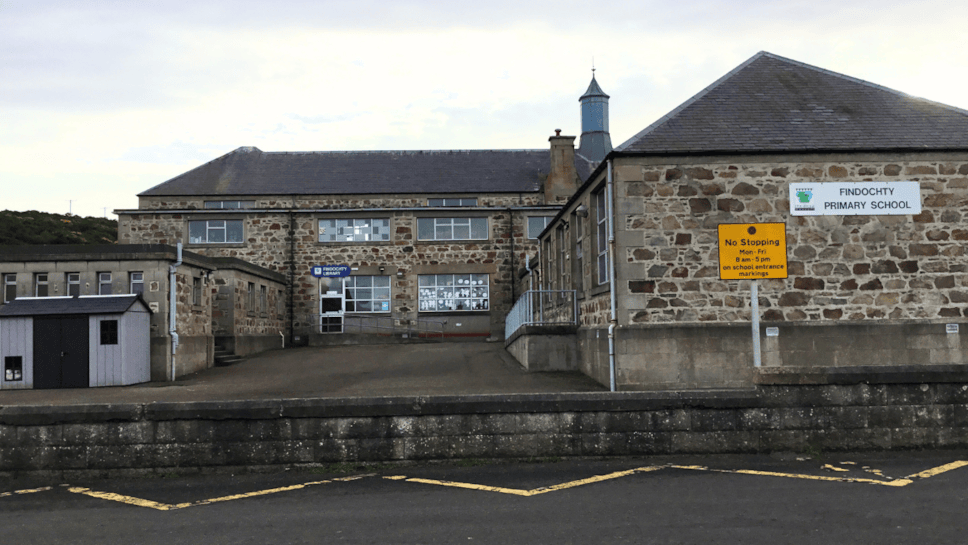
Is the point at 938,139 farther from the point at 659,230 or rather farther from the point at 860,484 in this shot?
the point at 860,484

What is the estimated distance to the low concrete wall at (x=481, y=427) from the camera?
7.67 m

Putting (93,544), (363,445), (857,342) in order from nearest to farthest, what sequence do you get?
(93,544)
(363,445)
(857,342)

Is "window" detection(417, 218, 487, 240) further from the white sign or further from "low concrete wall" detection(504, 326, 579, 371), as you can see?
the white sign

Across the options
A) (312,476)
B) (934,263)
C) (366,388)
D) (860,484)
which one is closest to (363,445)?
(312,476)

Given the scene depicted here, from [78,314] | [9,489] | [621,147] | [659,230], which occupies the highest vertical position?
[621,147]

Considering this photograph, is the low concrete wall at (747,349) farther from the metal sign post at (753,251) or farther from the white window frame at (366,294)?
the white window frame at (366,294)

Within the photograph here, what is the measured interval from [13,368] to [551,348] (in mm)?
12379

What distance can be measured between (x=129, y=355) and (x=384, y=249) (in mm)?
16778

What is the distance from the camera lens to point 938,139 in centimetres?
1512

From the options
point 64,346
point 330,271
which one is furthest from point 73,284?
point 330,271

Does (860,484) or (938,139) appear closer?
(860,484)

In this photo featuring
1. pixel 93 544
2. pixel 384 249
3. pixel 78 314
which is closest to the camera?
pixel 93 544

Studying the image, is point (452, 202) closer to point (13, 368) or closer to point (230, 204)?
point (230, 204)

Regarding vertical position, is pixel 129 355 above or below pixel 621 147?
below
